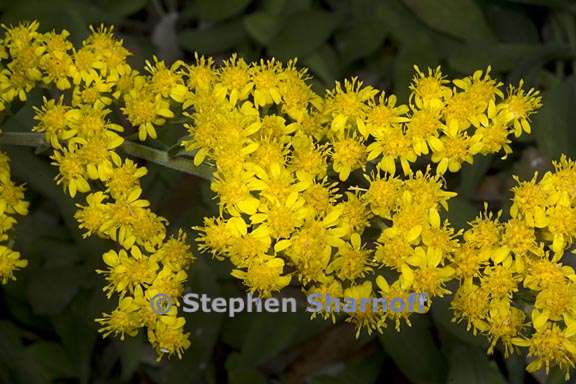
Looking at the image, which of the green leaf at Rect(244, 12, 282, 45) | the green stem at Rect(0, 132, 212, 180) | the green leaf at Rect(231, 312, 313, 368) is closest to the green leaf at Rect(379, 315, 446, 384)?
the green leaf at Rect(231, 312, 313, 368)

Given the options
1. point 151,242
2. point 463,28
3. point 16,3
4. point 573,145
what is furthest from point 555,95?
point 16,3

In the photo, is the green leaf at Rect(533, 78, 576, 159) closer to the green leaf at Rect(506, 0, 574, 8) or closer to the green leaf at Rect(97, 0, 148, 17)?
the green leaf at Rect(506, 0, 574, 8)

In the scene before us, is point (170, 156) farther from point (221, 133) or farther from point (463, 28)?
point (463, 28)

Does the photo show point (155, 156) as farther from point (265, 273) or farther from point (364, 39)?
point (364, 39)

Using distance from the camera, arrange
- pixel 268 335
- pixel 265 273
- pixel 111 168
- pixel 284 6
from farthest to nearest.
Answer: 1. pixel 284 6
2. pixel 268 335
3. pixel 111 168
4. pixel 265 273

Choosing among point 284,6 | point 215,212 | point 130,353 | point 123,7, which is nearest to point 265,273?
point 215,212

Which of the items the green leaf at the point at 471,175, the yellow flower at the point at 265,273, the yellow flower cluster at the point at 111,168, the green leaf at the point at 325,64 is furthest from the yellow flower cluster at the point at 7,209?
the green leaf at the point at 471,175

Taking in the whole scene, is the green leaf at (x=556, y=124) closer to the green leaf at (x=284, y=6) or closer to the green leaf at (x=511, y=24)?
the green leaf at (x=511, y=24)
